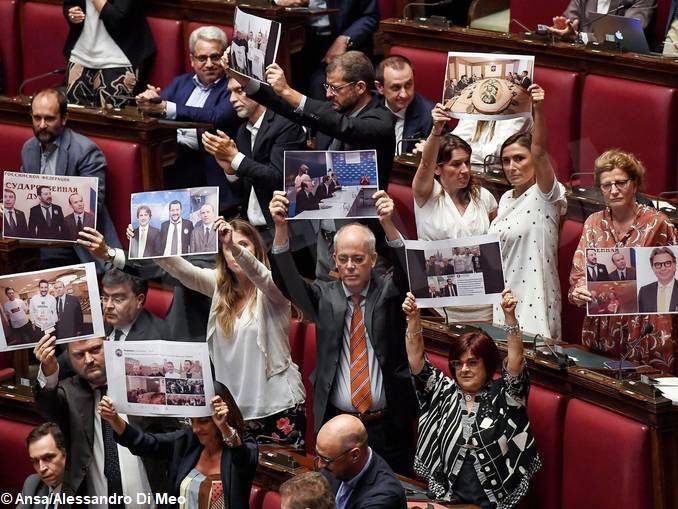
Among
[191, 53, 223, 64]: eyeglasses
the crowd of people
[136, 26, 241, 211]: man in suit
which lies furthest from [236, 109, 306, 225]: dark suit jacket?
[191, 53, 223, 64]: eyeglasses

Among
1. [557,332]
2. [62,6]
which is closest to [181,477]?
[557,332]

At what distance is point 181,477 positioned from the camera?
3332 mm

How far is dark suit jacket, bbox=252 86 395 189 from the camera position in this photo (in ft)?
12.0

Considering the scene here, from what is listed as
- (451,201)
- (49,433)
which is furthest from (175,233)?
(451,201)

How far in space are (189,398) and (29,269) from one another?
1.19m

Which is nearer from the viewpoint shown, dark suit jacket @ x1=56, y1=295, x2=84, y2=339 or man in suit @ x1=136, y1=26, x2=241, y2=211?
dark suit jacket @ x1=56, y1=295, x2=84, y2=339

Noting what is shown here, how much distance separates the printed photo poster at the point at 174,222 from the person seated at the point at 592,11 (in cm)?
135

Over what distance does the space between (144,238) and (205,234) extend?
19 centimetres

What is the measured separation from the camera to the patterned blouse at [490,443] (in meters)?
3.21

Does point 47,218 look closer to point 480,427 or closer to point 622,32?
point 480,427

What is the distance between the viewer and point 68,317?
3619 mm

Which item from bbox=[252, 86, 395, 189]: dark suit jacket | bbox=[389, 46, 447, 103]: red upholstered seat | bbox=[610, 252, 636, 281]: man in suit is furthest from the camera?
bbox=[389, 46, 447, 103]: red upholstered seat

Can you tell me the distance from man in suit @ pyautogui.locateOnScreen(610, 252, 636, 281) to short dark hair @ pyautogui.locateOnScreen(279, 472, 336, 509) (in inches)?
32.1

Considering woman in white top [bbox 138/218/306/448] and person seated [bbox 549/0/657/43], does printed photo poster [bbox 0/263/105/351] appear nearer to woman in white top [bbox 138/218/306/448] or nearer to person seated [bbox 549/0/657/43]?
woman in white top [bbox 138/218/306/448]
